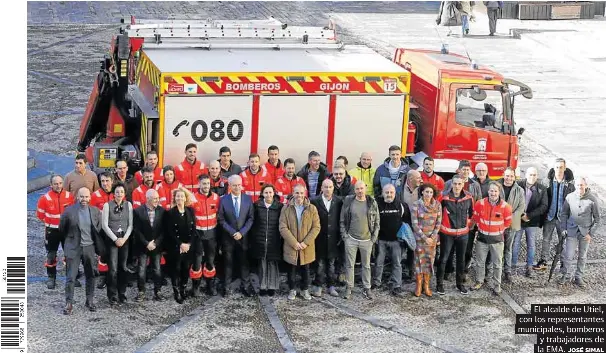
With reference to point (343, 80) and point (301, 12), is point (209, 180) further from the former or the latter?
point (301, 12)

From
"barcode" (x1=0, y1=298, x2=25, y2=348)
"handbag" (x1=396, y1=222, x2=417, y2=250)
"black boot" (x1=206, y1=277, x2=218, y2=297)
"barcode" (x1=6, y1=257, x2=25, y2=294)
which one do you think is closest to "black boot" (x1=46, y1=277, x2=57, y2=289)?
"black boot" (x1=206, y1=277, x2=218, y2=297)

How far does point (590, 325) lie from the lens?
1082 cm

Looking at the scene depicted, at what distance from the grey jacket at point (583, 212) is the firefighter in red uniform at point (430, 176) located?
5.07 feet

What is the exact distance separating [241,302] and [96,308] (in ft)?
5.41

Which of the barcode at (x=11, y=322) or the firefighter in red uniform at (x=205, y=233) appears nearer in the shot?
the barcode at (x=11, y=322)

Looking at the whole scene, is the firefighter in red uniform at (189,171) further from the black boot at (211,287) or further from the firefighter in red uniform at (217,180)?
the black boot at (211,287)

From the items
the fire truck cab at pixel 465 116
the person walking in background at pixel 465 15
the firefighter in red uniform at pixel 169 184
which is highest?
the person walking in background at pixel 465 15

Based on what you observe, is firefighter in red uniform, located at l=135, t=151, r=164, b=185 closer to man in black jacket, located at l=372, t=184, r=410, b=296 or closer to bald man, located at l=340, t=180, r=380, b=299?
bald man, located at l=340, t=180, r=380, b=299

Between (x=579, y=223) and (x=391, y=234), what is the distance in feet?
7.61

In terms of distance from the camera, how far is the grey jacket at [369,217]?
12.7 meters

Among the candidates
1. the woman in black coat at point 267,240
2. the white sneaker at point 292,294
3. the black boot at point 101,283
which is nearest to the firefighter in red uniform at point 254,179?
the woman in black coat at point 267,240

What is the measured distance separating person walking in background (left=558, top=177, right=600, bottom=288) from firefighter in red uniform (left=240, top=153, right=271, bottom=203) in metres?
3.67

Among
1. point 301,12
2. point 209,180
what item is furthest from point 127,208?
point 301,12

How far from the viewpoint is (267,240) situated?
41.6ft
